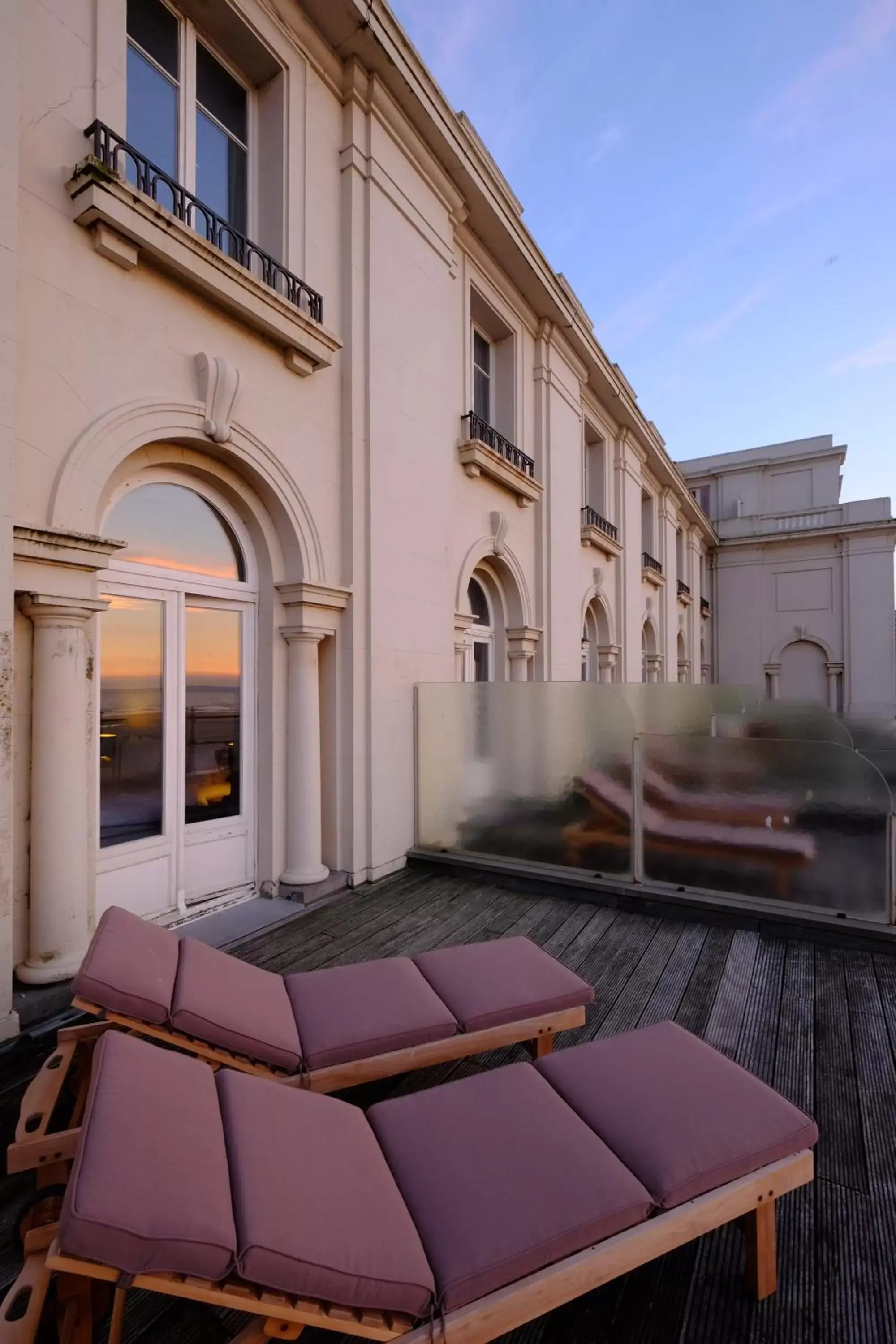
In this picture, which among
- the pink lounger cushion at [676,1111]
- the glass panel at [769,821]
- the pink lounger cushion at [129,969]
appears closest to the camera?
the pink lounger cushion at [676,1111]

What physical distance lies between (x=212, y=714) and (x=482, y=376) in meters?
6.21

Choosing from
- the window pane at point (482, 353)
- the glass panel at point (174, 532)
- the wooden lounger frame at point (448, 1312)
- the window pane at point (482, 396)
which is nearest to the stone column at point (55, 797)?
the glass panel at point (174, 532)

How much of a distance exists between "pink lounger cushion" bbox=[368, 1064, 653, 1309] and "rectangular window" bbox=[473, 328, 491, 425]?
805 cm

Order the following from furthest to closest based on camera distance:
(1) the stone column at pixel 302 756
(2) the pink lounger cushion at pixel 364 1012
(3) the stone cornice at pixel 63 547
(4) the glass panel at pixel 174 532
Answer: (1) the stone column at pixel 302 756 → (4) the glass panel at pixel 174 532 → (3) the stone cornice at pixel 63 547 → (2) the pink lounger cushion at pixel 364 1012

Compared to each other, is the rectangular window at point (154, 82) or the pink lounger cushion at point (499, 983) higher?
the rectangular window at point (154, 82)

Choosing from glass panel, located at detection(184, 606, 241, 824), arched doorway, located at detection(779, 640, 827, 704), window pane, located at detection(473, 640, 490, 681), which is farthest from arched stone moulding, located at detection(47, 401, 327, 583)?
arched doorway, located at detection(779, 640, 827, 704)

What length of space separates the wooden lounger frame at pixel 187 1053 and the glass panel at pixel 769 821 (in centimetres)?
220

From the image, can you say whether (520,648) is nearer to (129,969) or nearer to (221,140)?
(221,140)

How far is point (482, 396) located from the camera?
8.80 metres

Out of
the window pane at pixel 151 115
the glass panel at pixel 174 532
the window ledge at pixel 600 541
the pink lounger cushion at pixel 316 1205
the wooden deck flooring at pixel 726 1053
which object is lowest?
the wooden deck flooring at pixel 726 1053

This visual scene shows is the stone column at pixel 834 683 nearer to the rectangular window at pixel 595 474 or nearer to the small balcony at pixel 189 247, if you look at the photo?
the rectangular window at pixel 595 474

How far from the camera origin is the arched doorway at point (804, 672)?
70.1ft

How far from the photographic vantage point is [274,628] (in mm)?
5172

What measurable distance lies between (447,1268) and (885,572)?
77.0ft
